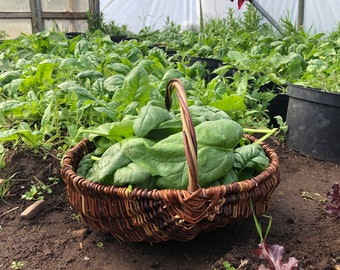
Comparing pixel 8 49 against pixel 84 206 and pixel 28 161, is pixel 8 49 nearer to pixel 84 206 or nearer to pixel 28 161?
pixel 28 161

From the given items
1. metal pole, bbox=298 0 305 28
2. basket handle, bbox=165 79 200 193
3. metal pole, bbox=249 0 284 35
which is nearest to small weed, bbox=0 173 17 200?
basket handle, bbox=165 79 200 193

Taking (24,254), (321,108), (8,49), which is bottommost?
(24,254)

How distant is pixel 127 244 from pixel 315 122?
1.36 meters

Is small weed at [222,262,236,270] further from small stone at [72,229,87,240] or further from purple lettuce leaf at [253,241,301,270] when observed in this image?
small stone at [72,229,87,240]

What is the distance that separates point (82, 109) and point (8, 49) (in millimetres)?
1968

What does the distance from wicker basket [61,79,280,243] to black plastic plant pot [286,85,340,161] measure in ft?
3.37

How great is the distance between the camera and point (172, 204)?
3.84 feet

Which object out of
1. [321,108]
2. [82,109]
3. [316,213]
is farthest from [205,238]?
[321,108]

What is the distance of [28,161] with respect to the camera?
1.83 metres

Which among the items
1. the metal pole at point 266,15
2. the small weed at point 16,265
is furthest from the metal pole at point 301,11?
the small weed at point 16,265

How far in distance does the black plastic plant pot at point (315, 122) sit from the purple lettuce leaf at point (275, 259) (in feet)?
4.56

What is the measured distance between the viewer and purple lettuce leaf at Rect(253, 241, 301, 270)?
101cm

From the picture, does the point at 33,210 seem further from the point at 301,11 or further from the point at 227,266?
the point at 301,11

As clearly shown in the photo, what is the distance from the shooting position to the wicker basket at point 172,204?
1143 mm
